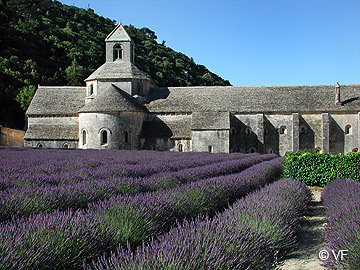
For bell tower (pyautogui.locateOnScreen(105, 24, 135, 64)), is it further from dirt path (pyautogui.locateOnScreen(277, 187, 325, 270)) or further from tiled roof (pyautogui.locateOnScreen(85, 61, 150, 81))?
dirt path (pyautogui.locateOnScreen(277, 187, 325, 270))

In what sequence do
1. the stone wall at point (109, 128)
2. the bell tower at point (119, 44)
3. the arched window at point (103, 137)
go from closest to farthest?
the stone wall at point (109, 128), the arched window at point (103, 137), the bell tower at point (119, 44)

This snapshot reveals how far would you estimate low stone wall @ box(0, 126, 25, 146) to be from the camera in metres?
37.8

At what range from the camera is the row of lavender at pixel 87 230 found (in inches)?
138

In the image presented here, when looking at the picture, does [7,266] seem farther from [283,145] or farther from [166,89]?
[166,89]

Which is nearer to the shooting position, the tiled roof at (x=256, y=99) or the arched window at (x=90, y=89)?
the tiled roof at (x=256, y=99)

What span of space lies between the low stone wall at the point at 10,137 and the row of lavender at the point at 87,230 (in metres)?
35.9

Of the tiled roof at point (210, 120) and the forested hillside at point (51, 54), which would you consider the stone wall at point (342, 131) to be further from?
the forested hillside at point (51, 54)

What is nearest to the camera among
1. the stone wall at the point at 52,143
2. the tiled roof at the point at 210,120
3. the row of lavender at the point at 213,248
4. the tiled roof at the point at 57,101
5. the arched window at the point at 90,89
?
the row of lavender at the point at 213,248

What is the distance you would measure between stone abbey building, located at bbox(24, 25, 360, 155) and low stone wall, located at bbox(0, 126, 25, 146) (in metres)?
3.47

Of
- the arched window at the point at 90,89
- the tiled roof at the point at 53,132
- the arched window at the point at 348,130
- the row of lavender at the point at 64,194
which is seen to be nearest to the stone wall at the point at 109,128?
the tiled roof at the point at 53,132

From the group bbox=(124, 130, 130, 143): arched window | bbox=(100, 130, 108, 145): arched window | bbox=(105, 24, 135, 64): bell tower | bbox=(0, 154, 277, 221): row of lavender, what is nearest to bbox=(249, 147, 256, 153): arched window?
bbox=(124, 130, 130, 143): arched window

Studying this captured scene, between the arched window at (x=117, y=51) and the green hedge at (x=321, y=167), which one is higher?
the arched window at (x=117, y=51)

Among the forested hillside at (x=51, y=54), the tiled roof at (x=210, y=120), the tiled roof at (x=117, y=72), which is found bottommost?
the tiled roof at (x=210, y=120)

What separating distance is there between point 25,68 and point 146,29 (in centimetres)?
7551
